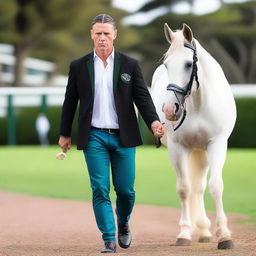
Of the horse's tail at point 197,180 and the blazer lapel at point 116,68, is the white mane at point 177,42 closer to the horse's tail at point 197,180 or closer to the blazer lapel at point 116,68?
the blazer lapel at point 116,68

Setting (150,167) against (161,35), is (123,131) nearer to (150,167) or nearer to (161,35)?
(150,167)

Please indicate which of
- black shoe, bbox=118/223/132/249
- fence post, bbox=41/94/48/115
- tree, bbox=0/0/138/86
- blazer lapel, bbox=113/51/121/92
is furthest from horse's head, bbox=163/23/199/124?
tree, bbox=0/0/138/86

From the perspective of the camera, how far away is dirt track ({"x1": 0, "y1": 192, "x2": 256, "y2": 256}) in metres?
7.06

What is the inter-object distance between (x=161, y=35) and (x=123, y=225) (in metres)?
52.8

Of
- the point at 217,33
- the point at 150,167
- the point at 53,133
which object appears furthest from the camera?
the point at 217,33

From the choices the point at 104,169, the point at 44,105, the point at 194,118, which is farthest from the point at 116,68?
the point at 44,105

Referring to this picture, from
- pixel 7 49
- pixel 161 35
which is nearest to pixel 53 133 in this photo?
pixel 161 35

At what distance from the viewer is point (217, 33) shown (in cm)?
Answer: 5991

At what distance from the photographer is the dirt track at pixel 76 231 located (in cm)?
706

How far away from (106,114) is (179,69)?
70 centimetres

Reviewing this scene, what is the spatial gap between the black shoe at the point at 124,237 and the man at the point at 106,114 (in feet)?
1.25

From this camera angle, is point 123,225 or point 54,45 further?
point 54,45

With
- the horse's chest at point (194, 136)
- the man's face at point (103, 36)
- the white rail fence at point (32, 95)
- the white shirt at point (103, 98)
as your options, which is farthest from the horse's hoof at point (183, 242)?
the white rail fence at point (32, 95)

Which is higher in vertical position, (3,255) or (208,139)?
(208,139)
